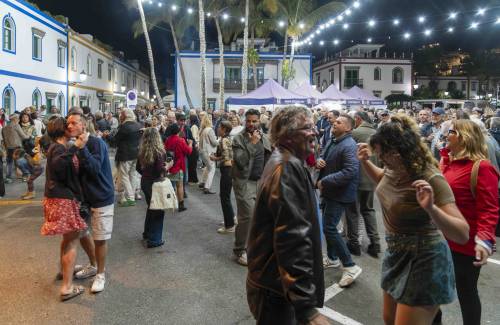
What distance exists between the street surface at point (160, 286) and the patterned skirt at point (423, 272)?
144 cm

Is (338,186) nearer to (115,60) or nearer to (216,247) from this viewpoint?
(216,247)

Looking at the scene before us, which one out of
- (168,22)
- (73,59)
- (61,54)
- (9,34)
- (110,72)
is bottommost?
(9,34)

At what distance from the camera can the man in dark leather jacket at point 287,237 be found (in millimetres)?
2023

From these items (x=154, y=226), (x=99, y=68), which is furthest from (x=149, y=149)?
(x=99, y=68)

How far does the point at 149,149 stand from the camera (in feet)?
20.0

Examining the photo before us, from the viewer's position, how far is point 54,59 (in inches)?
984

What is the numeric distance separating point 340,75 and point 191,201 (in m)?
44.3

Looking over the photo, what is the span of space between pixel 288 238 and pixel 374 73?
53095 mm

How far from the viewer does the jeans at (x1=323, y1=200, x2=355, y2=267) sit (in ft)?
15.5

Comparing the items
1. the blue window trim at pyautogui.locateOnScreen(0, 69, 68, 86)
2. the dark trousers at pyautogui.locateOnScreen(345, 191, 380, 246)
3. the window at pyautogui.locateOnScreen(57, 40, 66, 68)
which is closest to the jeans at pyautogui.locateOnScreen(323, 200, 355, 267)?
the dark trousers at pyautogui.locateOnScreen(345, 191, 380, 246)

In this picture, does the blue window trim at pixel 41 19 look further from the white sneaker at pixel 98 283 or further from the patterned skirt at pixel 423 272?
the patterned skirt at pixel 423 272

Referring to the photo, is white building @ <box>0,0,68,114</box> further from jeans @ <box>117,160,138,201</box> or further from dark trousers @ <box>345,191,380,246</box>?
dark trousers @ <box>345,191,380,246</box>

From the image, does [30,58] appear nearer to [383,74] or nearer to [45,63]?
[45,63]

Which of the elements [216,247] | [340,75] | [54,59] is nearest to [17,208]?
[216,247]
